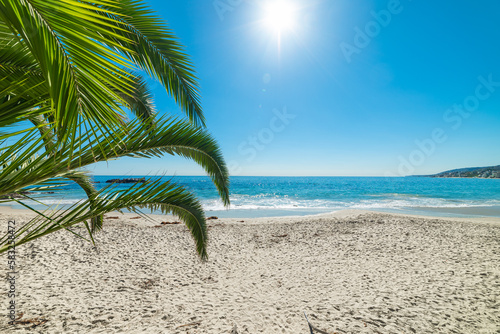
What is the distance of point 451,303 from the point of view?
423cm

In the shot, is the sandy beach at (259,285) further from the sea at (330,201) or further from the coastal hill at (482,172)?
the coastal hill at (482,172)

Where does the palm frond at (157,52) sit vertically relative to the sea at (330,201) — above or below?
above

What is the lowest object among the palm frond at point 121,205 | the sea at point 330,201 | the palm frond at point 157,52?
the sea at point 330,201

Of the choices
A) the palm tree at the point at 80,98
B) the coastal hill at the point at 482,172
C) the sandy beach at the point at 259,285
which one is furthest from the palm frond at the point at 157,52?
the coastal hill at the point at 482,172

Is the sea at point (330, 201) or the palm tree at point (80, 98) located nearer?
the palm tree at point (80, 98)

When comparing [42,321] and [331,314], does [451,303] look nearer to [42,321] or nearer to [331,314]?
[331,314]

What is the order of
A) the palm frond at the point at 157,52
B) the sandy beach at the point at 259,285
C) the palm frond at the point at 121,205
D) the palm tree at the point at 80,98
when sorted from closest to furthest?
1. the palm tree at the point at 80,98
2. the palm frond at the point at 121,205
3. the palm frond at the point at 157,52
4. the sandy beach at the point at 259,285

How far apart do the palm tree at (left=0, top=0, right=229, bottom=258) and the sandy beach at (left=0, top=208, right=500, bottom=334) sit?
7.80 ft

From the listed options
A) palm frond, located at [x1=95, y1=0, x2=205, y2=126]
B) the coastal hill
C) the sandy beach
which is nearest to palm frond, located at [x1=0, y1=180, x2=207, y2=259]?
palm frond, located at [x1=95, y1=0, x2=205, y2=126]

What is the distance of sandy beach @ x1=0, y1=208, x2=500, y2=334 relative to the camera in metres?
3.72

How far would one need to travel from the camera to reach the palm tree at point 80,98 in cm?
90

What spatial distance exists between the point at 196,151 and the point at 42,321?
3.89 metres

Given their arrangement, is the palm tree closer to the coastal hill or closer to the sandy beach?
the sandy beach

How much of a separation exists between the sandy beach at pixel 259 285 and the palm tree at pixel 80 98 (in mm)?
2377
